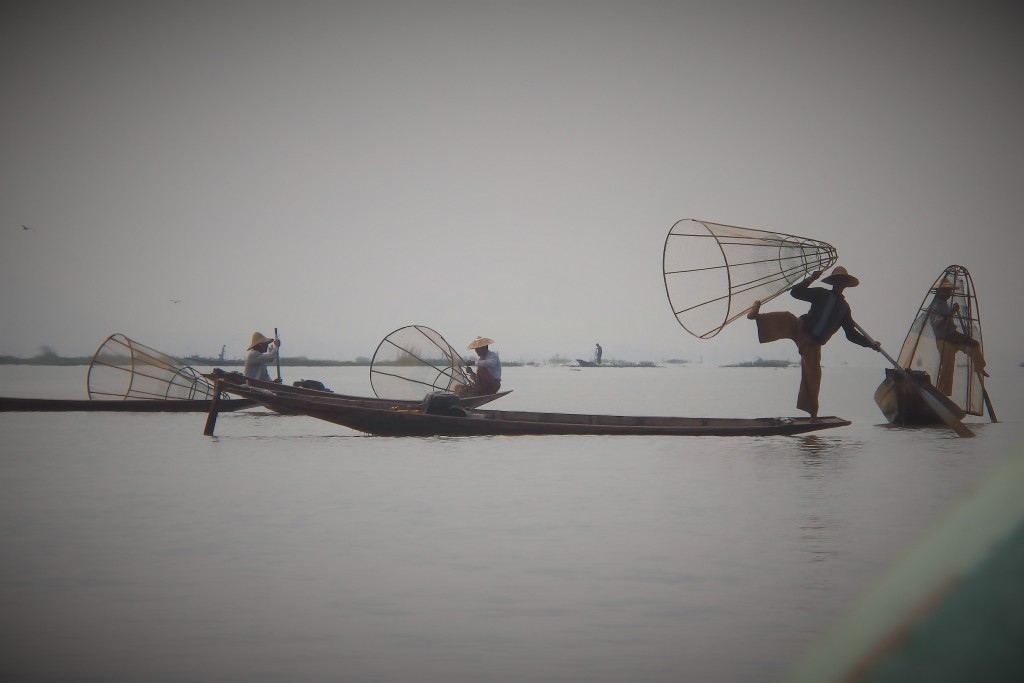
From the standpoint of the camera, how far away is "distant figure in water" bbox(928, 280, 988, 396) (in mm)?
13305

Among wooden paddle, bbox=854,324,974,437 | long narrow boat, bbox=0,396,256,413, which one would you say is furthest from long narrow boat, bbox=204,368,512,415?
wooden paddle, bbox=854,324,974,437

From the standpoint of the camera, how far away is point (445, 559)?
5031 mm

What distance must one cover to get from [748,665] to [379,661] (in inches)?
53.3

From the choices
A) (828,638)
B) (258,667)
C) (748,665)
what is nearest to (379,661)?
(258,667)

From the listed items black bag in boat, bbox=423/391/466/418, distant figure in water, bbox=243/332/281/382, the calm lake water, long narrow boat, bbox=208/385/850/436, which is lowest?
the calm lake water

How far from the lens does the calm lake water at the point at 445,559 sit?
3307mm

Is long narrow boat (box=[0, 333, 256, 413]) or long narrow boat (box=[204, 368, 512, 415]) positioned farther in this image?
long narrow boat (box=[0, 333, 256, 413])

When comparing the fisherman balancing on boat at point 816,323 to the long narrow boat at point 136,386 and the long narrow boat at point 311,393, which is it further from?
the long narrow boat at point 136,386

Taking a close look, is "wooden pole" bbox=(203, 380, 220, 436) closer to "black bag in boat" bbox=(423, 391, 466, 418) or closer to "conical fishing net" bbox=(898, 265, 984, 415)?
"black bag in boat" bbox=(423, 391, 466, 418)

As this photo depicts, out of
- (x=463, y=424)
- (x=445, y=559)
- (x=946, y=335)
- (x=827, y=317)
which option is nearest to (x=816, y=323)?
(x=827, y=317)

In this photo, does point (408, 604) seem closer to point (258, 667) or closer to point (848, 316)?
point (258, 667)

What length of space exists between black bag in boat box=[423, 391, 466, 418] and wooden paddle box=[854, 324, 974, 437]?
511cm

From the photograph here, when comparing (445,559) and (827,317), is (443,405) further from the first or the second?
(445,559)

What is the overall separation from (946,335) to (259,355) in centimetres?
1100
